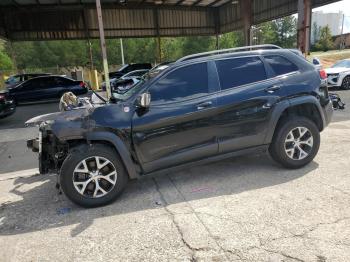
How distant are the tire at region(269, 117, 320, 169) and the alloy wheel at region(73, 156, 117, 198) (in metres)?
2.42

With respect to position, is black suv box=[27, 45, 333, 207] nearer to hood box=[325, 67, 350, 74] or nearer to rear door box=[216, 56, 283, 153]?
rear door box=[216, 56, 283, 153]

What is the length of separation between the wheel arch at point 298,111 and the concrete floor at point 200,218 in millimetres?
647

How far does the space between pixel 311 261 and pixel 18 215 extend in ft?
11.2

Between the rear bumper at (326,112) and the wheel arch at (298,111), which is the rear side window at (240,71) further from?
the rear bumper at (326,112)

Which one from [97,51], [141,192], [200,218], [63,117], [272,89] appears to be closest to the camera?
[200,218]

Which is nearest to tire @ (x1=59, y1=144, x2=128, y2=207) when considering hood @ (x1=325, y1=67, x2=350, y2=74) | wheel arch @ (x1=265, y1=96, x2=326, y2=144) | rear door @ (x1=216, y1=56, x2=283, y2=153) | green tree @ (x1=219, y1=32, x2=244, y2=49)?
rear door @ (x1=216, y1=56, x2=283, y2=153)

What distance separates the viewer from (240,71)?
4699 mm

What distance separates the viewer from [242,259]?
2.88 meters

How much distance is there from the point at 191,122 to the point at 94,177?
4.73ft

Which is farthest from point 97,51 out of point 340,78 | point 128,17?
point 340,78

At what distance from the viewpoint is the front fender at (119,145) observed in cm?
403

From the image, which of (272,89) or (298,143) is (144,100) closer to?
(272,89)

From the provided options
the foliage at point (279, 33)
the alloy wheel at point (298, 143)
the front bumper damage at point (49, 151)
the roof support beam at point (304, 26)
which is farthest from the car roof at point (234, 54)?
the foliage at point (279, 33)

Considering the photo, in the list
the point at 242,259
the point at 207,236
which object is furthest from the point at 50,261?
the point at 242,259
